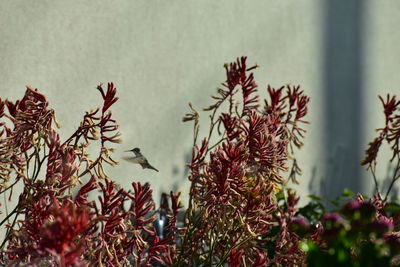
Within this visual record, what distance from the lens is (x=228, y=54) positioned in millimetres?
3367

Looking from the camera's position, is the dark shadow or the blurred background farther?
the dark shadow

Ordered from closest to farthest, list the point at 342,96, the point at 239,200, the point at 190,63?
the point at 239,200, the point at 190,63, the point at 342,96

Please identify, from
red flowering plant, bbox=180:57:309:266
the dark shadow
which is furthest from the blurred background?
red flowering plant, bbox=180:57:309:266

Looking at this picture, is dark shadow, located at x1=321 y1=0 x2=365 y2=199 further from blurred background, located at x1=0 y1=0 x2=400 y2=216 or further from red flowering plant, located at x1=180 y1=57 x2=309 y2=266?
red flowering plant, located at x1=180 y1=57 x2=309 y2=266

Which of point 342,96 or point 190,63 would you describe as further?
point 342,96

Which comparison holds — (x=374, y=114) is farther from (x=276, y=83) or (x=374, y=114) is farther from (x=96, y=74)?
(x=96, y=74)

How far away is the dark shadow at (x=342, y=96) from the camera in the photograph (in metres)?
4.03

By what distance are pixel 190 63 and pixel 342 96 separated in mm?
1209

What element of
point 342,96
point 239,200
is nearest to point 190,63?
point 342,96

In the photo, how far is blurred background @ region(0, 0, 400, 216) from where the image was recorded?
263 cm

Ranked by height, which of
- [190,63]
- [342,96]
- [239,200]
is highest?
[342,96]

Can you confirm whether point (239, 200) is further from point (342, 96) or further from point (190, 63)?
point (342, 96)

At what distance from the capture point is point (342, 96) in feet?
13.5

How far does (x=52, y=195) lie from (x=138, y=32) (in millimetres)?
1436
